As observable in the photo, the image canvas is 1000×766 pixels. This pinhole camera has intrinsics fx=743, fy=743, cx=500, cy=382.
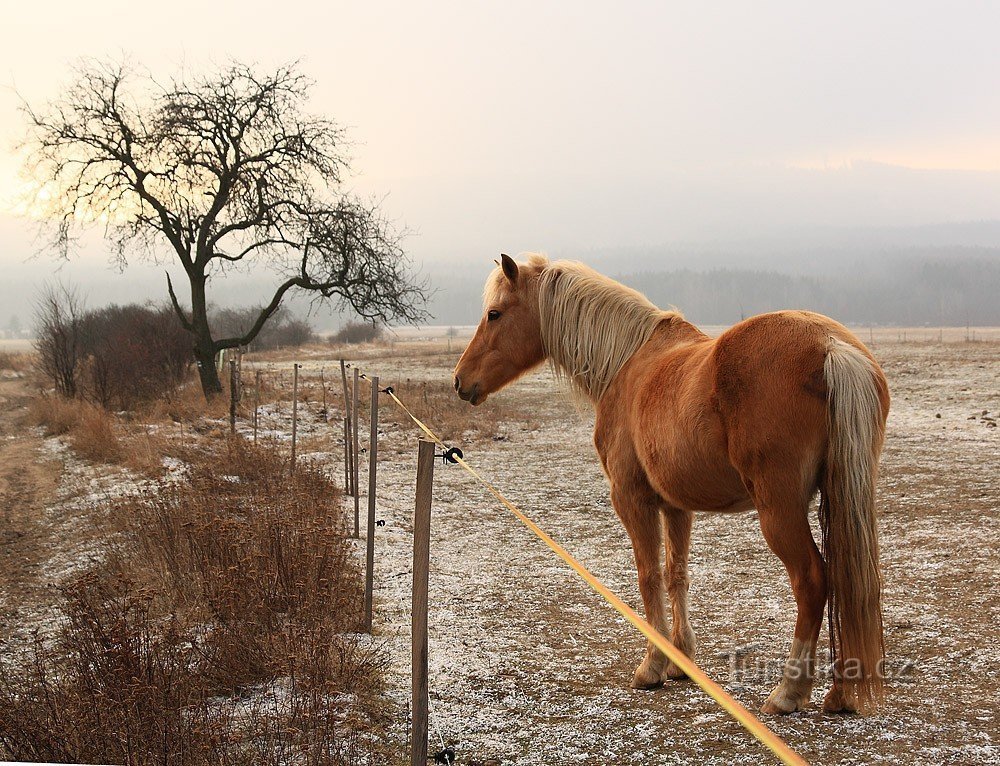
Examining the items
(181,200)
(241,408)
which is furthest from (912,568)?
(181,200)

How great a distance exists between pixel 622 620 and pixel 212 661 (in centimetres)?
276

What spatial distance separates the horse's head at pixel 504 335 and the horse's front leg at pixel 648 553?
3.79 feet

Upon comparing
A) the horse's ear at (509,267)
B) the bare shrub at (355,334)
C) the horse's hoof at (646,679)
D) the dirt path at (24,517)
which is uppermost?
the bare shrub at (355,334)

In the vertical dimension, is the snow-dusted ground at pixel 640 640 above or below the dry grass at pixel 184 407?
below

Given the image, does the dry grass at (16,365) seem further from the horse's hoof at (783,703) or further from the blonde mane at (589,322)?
the horse's hoof at (783,703)

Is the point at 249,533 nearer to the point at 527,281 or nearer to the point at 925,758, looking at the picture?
the point at 527,281

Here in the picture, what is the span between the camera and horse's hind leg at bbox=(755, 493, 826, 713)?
3.24 metres

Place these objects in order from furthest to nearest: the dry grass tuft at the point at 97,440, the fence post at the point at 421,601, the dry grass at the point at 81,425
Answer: the dry grass at the point at 81,425
the dry grass tuft at the point at 97,440
the fence post at the point at 421,601

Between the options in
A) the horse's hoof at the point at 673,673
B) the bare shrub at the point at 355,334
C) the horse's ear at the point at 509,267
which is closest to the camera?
the horse's hoof at the point at 673,673

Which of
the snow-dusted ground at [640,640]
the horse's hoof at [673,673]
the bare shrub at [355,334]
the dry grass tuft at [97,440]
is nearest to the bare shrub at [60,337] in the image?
the dry grass tuft at [97,440]

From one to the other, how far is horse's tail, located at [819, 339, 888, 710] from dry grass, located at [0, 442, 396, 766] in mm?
2135

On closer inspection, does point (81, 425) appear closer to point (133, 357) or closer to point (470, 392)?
point (133, 357)

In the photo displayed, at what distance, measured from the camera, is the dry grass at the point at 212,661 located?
2980 mm

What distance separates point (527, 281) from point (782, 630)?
2.81 meters
